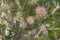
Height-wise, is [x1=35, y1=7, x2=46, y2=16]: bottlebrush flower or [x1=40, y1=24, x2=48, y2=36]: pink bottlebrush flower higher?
[x1=35, y1=7, x2=46, y2=16]: bottlebrush flower

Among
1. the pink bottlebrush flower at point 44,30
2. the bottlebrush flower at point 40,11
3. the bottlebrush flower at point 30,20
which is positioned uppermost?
the bottlebrush flower at point 40,11

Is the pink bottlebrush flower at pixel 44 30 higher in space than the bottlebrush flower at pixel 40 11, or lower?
lower

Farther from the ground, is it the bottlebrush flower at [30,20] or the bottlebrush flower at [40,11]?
the bottlebrush flower at [40,11]

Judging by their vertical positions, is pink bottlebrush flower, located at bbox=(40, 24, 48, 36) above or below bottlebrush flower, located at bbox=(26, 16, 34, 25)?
below

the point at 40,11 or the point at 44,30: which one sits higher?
the point at 40,11

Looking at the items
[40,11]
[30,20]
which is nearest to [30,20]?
[30,20]

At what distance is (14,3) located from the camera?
1.96 meters

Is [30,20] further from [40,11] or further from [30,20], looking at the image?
[40,11]

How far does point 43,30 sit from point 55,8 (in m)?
0.27

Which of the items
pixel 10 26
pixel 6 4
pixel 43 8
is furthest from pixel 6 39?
pixel 43 8

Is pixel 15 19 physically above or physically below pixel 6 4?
below

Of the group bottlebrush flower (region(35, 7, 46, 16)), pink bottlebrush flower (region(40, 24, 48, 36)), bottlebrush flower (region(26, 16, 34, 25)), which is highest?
bottlebrush flower (region(35, 7, 46, 16))

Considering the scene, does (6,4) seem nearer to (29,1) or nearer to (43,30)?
(29,1)

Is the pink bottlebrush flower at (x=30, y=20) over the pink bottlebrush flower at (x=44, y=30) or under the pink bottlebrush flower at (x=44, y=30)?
over
